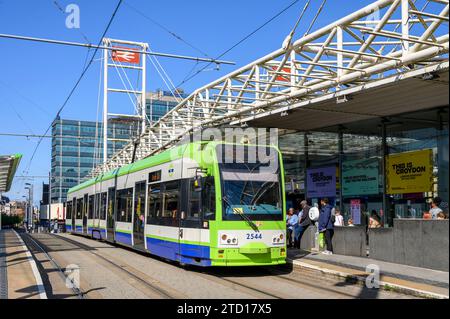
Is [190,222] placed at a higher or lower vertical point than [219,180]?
lower

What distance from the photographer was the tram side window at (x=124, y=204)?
19250 mm

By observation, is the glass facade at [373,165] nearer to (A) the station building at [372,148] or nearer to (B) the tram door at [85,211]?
(A) the station building at [372,148]

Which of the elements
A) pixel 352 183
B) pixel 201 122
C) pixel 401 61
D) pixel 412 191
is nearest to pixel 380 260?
pixel 412 191

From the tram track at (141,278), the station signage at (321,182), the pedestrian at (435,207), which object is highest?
the station signage at (321,182)

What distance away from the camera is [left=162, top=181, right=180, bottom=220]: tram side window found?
47.1 feet

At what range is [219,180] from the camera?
1302 cm

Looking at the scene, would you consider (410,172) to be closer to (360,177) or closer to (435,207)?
(435,207)

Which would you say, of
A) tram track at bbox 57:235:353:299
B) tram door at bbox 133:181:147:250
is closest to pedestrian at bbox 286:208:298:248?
tram track at bbox 57:235:353:299

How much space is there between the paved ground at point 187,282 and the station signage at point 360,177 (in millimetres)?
4461

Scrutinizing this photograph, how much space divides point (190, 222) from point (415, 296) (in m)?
5.76

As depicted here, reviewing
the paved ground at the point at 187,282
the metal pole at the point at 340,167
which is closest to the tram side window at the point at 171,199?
the paved ground at the point at 187,282

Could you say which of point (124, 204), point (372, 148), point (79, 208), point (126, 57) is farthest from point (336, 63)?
point (126, 57)

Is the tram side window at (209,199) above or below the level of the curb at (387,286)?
above
